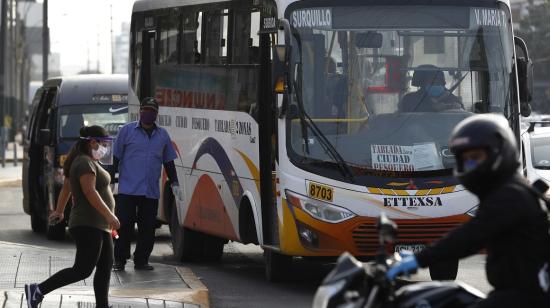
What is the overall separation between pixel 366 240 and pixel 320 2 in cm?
218

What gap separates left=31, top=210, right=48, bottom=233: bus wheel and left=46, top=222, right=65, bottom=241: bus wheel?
1329mm

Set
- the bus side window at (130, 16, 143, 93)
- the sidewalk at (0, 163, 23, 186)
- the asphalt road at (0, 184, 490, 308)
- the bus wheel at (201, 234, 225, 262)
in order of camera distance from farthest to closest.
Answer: the sidewalk at (0, 163, 23, 186) → the bus side window at (130, 16, 143, 93) → the bus wheel at (201, 234, 225, 262) → the asphalt road at (0, 184, 490, 308)

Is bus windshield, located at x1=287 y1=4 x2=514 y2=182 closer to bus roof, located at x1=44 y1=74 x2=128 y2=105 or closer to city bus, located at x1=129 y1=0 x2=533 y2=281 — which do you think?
city bus, located at x1=129 y1=0 x2=533 y2=281

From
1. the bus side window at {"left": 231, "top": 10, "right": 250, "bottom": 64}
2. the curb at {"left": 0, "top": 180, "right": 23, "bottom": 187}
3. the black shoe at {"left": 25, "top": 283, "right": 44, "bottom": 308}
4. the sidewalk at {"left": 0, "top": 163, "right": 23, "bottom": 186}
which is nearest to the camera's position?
the black shoe at {"left": 25, "top": 283, "right": 44, "bottom": 308}

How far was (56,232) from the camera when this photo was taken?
19.4 meters

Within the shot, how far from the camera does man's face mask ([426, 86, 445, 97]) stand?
1319 cm

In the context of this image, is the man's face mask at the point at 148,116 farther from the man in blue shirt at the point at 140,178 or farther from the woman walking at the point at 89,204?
the woman walking at the point at 89,204

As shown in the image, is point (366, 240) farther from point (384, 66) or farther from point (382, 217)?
point (382, 217)

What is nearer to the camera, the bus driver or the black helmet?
the black helmet

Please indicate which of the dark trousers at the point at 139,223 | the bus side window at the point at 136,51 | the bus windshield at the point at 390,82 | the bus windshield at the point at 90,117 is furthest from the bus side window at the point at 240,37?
the bus windshield at the point at 90,117

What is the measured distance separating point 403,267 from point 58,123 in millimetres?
14151

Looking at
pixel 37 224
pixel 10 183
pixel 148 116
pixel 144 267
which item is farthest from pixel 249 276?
pixel 10 183

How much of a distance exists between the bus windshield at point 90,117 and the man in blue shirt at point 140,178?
5163mm

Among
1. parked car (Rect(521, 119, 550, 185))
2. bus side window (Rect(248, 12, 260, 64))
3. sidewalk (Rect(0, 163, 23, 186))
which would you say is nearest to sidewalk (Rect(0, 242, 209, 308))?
bus side window (Rect(248, 12, 260, 64))
